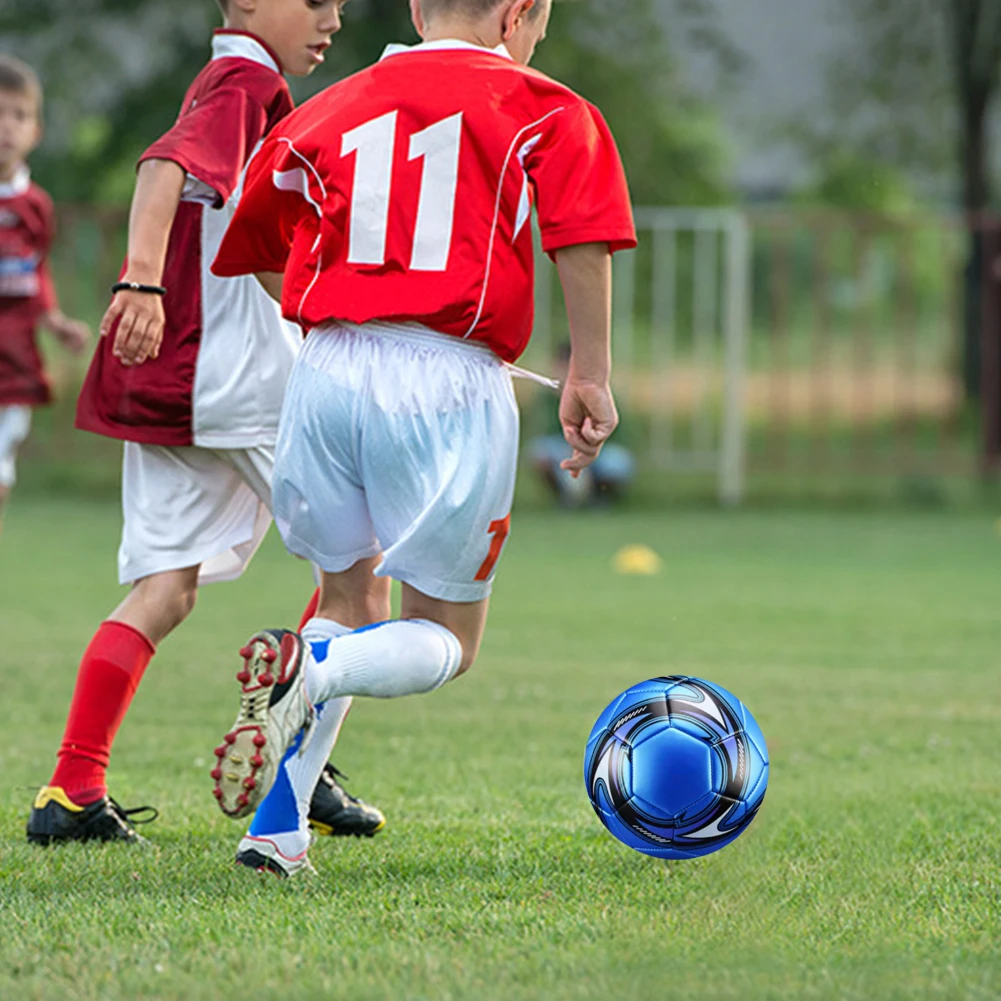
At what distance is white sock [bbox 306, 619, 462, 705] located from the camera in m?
3.08

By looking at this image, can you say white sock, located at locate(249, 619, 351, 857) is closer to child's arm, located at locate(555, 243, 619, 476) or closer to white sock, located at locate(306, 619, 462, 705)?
white sock, located at locate(306, 619, 462, 705)

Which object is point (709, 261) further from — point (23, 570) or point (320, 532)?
point (320, 532)

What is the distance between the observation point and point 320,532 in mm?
3266

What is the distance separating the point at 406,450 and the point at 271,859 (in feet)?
2.69

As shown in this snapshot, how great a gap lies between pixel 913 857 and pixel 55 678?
3.39 meters

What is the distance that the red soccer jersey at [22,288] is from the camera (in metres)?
7.64

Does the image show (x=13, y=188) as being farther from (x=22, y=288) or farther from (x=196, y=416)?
(x=196, y=416)

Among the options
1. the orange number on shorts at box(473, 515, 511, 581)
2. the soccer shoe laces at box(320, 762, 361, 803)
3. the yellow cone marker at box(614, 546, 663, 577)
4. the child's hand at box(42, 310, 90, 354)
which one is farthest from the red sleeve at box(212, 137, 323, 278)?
the yellow cone marker at box(614, 546, 663, 577)

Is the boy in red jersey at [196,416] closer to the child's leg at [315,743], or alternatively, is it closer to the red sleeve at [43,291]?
the child's leg at [315,743]

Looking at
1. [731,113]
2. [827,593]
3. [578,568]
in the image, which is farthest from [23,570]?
[731,113]

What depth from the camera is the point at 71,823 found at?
11.8 feet

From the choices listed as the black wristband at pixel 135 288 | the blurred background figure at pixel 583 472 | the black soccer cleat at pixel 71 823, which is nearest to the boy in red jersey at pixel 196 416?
the black soccer cleat at pixel 71 823

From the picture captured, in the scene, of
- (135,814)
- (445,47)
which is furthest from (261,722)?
(445,47)

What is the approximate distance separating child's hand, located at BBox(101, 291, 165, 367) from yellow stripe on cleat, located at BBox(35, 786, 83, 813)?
3.03 ft
